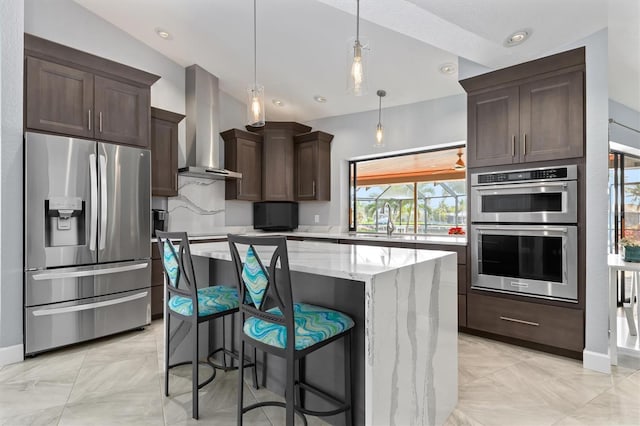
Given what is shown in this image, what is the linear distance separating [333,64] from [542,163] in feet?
7.58

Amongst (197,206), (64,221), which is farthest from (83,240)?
(197,206)

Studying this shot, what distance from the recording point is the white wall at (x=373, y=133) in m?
4.17

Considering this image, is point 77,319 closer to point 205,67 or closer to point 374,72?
point 205,67

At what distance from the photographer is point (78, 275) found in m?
3.08

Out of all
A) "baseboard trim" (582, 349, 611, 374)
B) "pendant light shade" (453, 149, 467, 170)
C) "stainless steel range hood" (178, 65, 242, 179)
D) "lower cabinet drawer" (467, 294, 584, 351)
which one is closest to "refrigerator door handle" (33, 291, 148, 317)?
"stainless steel range hood" (178, 65, 242, 179)

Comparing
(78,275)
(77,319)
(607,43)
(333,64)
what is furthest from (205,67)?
(607,43)

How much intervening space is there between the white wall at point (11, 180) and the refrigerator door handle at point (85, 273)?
0.15 metres

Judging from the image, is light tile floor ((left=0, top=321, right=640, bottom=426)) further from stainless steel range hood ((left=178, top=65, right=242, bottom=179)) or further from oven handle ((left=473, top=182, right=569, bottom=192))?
stainless steel range hood ((left=178, top=65, right=242, bottom=179))

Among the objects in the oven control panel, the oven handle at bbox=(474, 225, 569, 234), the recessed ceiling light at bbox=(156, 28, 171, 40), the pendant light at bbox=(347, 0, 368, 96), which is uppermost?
the recessed ceiling light at bbox=(156, 28, 171, 40)

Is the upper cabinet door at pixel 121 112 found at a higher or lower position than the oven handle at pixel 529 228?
higher

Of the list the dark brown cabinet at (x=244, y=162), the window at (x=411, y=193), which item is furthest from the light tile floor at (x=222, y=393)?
the dark brown cabinet at (x=244, y=162)

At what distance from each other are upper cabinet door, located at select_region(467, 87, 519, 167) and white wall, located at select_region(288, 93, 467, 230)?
0.69 meters

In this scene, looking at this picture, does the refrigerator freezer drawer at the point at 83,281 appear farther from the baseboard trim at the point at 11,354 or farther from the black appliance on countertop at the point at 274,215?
the black appliance on countertop at the point at 274,215

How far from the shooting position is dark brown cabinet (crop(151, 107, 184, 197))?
4090mm
